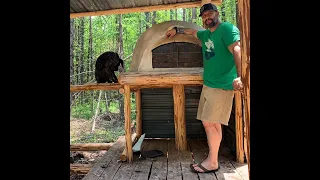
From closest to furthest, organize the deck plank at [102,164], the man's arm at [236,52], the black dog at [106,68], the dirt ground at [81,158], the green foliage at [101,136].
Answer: the man's arm at [236,52] < the deck plank at [102,164] < the black dog at [106,68] < the dirt ground at [81,158] < the green foliage at [101,136]

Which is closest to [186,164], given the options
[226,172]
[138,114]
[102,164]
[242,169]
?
[226,172]

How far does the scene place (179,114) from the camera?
210 inches

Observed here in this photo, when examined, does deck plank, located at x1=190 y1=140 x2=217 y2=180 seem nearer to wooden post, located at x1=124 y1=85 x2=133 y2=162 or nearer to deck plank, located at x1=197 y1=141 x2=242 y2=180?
deck plank, located at x1=197 y1=141 x2=242 y2=180

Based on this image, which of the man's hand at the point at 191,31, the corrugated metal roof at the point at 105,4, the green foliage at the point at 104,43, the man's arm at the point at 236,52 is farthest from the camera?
the green foliage at the point at 104,43

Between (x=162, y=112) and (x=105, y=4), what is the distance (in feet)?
11.3

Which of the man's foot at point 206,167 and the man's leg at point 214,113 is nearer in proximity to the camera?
the man's leg at point 214,113

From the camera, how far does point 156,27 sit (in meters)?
5.39

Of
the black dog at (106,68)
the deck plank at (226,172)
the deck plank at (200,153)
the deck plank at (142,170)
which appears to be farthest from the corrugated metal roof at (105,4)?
the deck plank at (226,172)

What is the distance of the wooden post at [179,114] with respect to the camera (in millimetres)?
5242

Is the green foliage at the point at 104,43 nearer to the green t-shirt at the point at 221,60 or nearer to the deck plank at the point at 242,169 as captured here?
the deck plank at the point at 242,169

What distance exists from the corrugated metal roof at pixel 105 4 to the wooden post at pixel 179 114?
2491 millimetres

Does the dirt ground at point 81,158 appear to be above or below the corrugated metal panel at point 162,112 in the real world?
below

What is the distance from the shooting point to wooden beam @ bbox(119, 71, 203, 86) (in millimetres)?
4473
